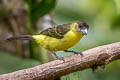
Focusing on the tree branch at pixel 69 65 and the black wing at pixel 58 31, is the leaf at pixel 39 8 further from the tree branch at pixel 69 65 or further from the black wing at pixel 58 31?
the tree branch at pixel 69 65

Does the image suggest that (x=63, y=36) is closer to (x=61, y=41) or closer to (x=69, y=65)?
(x=61, y=41)

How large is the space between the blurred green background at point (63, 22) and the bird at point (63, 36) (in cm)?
35

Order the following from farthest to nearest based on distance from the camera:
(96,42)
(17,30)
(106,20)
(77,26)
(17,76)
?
(17,30) → (106,20) → (96,42) → (77,26) → (17,76)

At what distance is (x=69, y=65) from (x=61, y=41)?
0.56 meters

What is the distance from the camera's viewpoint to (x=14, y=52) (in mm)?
5414

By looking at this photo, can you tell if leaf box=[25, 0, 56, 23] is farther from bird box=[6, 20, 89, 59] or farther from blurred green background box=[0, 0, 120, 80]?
bird box=[6, 20, 89, 59]

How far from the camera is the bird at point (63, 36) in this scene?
3.16 m

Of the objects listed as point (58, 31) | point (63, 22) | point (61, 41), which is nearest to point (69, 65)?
point (61, 41)

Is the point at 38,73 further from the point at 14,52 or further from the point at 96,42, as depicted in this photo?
the point at 14,52

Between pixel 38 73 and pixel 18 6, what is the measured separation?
2.97 metres

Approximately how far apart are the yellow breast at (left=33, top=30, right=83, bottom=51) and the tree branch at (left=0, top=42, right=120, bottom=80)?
40 centimetres

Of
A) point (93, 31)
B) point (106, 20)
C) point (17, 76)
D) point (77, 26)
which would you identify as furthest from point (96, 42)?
point (17, 76)

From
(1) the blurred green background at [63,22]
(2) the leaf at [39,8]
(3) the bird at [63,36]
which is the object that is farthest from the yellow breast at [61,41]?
(2) the leaf at [39,8]

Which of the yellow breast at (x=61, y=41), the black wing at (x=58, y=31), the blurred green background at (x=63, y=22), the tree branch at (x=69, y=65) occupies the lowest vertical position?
the tree branch at (x=69, y=65)
